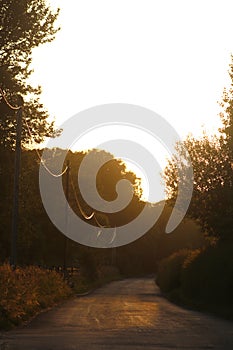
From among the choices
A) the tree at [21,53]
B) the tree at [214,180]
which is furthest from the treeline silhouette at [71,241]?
the tree at [214,180]

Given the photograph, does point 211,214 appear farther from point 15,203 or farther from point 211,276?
point 15,203

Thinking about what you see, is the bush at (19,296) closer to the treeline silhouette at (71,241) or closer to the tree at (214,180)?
the treeline silhouette at (71,241)

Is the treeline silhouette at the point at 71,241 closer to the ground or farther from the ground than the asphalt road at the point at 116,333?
farther from the ground

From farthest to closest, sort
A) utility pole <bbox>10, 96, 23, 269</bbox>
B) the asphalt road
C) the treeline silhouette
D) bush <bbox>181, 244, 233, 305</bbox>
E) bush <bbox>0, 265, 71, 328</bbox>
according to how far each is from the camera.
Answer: the treeline silhouette, bush <bbox>181, 244, 233, 305</bbox>, utility pole <bbox>10, 96, 23, 269</bbox>, bush <bbox>0, 265, 71, 328</bbox>, the asphalt road

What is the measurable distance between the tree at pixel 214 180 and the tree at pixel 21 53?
9266 mm

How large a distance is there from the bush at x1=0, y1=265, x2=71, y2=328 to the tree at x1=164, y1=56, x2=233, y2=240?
34.4 feet

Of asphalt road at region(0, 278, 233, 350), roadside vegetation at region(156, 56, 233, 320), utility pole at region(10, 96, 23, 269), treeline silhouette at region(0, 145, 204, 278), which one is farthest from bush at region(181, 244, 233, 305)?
utility pole at region(10, 96, 23, 269)

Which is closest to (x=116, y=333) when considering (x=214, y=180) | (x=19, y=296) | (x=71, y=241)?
(x=19, y=296)

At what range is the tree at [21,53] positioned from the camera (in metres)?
39.4

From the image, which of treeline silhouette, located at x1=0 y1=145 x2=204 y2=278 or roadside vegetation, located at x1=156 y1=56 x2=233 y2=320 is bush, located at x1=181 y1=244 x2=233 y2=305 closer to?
roadside vegetation, located at x1=156 y1=56 x2=233 y2=320

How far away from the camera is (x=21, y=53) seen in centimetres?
4059

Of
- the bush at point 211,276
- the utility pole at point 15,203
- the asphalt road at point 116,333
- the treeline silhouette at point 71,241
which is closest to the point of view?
the asphalt road at point 116,333

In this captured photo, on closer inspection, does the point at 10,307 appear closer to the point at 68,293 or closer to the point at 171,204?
the point at 68,293

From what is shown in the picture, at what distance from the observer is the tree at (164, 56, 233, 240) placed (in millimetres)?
42347
